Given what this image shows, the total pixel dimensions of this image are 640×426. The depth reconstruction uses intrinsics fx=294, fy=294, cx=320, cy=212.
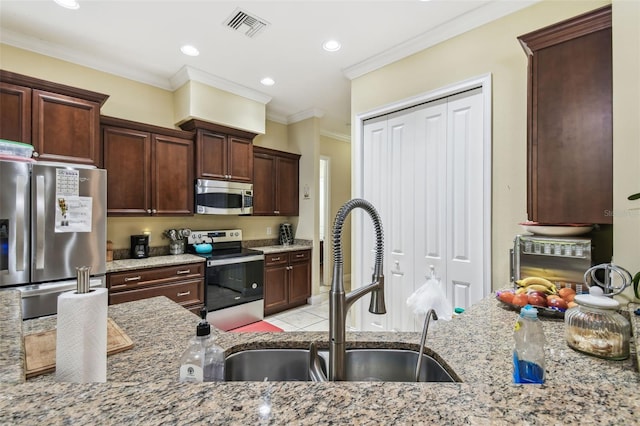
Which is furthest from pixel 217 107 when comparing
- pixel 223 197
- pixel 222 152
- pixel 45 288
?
pixel 45 288

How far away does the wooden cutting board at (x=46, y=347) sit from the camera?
82cm

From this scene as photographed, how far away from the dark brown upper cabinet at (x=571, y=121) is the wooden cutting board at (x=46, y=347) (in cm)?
209

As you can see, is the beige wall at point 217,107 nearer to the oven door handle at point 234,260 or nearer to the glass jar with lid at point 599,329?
the oven door handle at point 234,260

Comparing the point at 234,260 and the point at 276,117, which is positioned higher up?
the point at 276,117

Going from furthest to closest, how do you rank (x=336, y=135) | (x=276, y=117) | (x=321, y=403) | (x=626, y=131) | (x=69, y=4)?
(x=336, y=135)
(x=276, y=117)
(x=69, y=4)
(x=626, y=131)
(x=321, y=403)

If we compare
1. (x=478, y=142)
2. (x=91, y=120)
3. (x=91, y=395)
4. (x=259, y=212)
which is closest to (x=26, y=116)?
(x=91, y=120)

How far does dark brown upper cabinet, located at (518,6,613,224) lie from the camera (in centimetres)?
149

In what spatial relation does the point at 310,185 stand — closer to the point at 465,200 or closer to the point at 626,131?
the point at 465,200

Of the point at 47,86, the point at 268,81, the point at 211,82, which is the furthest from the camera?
the point at 268,81

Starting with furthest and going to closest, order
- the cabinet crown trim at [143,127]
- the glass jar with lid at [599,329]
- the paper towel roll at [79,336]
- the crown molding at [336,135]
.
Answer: the crown molding at [336,135], the cabinet crown trim at [143,127], the glass jar with lid at [599,329], the paper towel roll at [79,336]

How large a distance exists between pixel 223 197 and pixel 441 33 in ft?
9.26

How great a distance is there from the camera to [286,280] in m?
4.12

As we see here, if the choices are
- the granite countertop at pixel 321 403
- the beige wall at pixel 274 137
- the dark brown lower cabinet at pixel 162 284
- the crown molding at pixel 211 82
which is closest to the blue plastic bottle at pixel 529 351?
the granite countertop at pixel 321 403

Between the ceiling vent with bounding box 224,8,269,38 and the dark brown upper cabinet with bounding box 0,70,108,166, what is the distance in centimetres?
135
